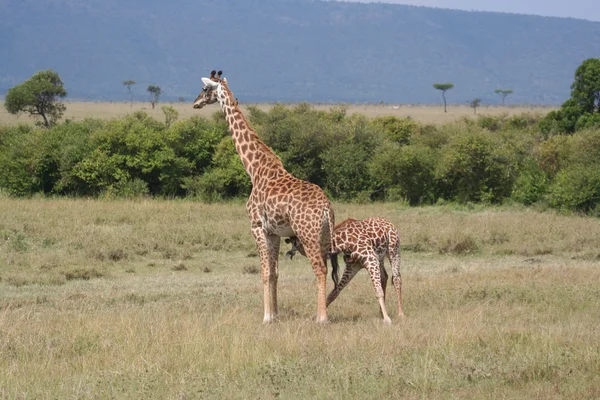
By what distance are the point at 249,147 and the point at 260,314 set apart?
237 centimetres

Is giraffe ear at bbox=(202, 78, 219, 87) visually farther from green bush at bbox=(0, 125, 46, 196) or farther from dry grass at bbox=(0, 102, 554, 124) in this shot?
dry grass at bbox=(0, 102, 554, 124)

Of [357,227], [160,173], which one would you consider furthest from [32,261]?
[160,173]

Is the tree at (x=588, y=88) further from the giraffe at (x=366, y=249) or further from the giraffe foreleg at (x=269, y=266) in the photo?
the giraffe foreleg at (x=269, y=266)

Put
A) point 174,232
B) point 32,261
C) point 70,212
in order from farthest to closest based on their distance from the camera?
point 70,212 < point 174,232 < point 32,261

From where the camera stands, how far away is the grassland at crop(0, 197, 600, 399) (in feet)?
23.0

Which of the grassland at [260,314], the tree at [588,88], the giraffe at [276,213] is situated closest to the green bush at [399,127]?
the tree at [588,88]

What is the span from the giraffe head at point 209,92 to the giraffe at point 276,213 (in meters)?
0.03

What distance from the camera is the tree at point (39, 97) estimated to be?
50.8 m

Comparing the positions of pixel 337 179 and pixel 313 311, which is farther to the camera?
pixel 337 179

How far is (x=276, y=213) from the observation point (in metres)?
10.8

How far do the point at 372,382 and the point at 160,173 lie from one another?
21444mm

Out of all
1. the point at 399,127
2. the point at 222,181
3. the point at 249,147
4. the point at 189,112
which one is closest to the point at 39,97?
the point at 399,127

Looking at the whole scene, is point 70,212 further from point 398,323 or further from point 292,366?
point 292,366

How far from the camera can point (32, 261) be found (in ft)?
51.2
